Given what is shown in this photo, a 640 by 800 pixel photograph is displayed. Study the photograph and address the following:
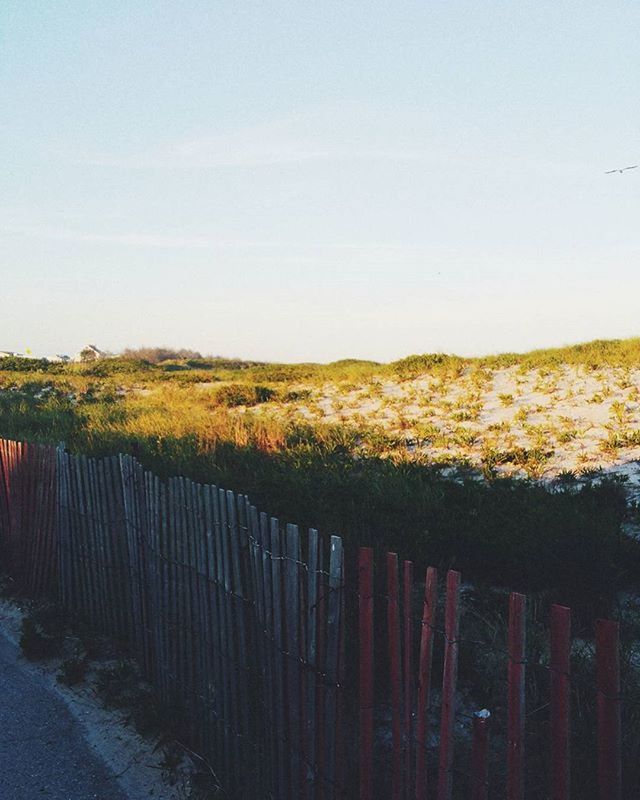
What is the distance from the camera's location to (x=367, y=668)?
10.7ft

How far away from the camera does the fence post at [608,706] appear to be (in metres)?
2.29

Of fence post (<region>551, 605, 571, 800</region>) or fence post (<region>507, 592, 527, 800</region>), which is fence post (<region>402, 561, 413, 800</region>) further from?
fence post (<region>551, 605, 571, 800</region>)

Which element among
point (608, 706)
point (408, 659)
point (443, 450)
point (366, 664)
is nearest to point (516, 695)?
point (608, 706)

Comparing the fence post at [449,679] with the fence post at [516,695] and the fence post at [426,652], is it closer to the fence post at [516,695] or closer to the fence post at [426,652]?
the fence post at [426,652]

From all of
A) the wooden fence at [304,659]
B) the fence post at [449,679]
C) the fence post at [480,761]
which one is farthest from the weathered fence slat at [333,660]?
the fence post at [480,761]

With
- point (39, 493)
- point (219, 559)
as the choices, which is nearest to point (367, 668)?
point (219, 559)

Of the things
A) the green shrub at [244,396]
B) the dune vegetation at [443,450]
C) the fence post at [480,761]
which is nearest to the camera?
the fence post at [480,761]

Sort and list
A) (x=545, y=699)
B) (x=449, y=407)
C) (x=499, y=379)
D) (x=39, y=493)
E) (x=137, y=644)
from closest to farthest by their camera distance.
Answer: (x=545, y=699) → (x=137, y=644) → (x=39, y=493) → (x=449, y=407) → (x=499, y=379)

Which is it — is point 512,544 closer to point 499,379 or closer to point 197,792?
point 197,792

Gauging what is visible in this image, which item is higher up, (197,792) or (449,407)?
(449,407)

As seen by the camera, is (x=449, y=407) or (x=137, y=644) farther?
(x=449, y=407)

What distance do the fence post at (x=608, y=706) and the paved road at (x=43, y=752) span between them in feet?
9.67

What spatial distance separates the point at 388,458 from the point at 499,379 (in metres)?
7.00

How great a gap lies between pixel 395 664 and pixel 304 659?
62 cm
